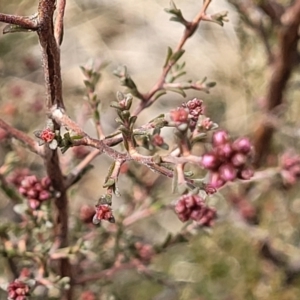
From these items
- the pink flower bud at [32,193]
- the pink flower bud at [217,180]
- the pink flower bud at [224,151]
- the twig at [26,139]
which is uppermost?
the pink flower bud at [224,151]

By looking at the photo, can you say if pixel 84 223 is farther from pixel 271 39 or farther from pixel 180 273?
pixel 271 39

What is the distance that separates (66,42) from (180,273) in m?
1.47

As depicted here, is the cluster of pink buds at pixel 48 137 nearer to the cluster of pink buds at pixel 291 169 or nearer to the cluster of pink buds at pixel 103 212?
the cluster of pink buds at pixel 103 212

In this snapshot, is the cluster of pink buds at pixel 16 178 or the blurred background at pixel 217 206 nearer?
the cluster of pink buds at pixel 16 178

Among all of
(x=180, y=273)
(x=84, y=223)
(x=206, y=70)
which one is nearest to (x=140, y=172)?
(x=84, y=223)

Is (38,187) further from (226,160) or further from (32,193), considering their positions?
(226,160)

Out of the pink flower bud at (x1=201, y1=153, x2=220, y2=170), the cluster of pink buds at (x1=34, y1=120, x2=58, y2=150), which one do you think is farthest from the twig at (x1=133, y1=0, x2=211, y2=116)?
the pink flower bud at (x1=201, y1=153, x2=220, y2=170)

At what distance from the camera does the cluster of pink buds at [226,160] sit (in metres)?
0.45

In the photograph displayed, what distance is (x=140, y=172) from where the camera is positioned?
3.57 feet

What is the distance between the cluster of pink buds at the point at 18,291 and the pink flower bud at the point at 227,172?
35 cm

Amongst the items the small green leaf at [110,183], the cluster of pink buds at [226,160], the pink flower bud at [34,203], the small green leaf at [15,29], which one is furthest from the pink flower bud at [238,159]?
the pink flower bud at [34,203]

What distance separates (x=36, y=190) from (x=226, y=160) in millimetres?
328

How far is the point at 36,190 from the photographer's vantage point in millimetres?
698

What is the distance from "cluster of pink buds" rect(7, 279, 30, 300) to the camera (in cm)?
67
